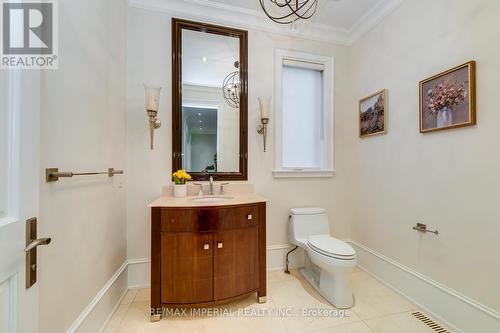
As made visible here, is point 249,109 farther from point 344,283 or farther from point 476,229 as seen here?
point 476,229

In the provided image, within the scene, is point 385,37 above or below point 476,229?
above

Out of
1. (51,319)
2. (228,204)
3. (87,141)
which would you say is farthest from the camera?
(228,204)

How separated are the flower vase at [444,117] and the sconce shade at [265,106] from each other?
4.61ft

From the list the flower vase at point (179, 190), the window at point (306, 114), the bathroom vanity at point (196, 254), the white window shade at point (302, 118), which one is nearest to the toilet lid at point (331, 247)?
the bathroom vanity at point (196, 254)

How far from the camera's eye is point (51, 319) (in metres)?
1.05

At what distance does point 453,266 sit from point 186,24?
309 centimetres

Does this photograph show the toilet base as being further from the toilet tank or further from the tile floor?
the toilet tank

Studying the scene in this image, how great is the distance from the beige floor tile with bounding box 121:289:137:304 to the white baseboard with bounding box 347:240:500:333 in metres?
2.37

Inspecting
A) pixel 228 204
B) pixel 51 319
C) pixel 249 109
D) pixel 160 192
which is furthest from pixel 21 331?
pixel 249 109

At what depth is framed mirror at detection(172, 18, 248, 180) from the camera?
211 centimetres

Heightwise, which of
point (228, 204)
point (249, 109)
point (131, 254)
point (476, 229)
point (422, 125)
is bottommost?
point (131, 254)

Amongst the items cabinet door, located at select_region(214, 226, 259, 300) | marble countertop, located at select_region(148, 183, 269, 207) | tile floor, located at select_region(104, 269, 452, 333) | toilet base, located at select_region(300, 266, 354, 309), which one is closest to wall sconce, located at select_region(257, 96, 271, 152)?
marble countertop, located at select_region(148, 183, 269, 207)

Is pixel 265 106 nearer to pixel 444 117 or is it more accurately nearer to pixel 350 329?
pixel 444 117

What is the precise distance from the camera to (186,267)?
1584 mm
